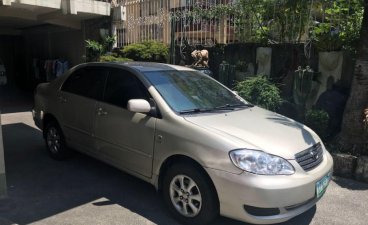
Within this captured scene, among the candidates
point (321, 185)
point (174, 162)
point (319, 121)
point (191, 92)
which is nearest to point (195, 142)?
point (174, 162)

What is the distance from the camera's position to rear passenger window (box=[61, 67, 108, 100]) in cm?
501

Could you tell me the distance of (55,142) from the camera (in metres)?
5.83

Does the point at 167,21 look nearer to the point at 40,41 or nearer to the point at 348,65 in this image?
the point at 348,65

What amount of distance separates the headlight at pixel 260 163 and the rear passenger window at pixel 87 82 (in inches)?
90.2

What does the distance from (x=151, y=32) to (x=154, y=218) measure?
24.2 ft

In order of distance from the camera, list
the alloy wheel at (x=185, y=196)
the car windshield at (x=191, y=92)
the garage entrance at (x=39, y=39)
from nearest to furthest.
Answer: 1. the alloy wheel at (x=185, y=196)
2. the car windshield at (x=191, y=92)
3. the garage entrance at (x=39, y=39)

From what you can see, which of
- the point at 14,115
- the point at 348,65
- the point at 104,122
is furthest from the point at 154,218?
the point at 14,115

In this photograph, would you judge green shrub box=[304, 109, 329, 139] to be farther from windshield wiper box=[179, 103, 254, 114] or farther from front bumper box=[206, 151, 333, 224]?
front bumper box=[206, 151, 333, 224]

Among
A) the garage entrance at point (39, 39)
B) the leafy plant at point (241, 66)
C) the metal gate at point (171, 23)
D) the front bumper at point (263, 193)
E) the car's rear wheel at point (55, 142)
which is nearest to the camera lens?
the front bumper at point (263, 193)

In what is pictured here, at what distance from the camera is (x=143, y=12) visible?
35.4ft

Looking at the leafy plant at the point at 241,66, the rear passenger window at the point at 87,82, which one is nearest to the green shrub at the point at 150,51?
the leafy plant at the point at 241,66

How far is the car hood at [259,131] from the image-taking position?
3.48 meters

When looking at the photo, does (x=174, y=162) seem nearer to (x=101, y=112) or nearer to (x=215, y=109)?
(x=215, y=109)

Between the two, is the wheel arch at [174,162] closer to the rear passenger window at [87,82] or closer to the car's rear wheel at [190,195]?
the car's rear wheel at [190,195]
